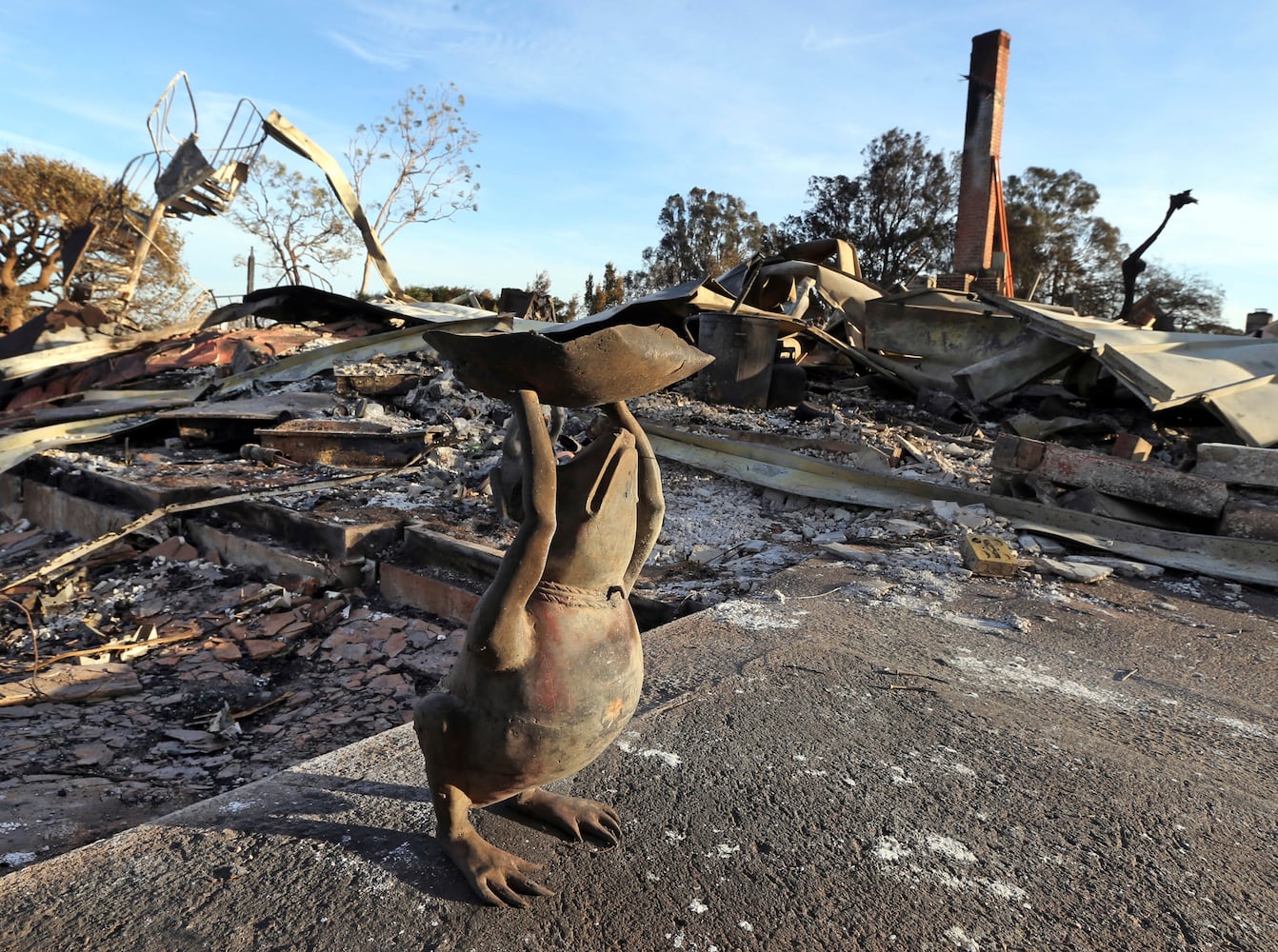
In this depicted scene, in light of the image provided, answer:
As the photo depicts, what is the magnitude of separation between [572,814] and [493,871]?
0.81 feet

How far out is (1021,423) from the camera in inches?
307

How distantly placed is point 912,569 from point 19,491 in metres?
7.24

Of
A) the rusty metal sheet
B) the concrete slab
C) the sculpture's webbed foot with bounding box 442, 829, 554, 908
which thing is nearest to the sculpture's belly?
the sculpture's webbed foot with bounding box 442, 829, 554, 908

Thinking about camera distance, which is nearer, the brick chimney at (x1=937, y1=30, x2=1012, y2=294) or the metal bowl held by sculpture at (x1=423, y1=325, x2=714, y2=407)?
the metal bowl held by sculpture at (x1=423, y1=325, x2=714, y2=407)

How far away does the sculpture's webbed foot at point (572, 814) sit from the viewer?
175cm

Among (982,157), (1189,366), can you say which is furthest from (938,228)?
(1189,366)

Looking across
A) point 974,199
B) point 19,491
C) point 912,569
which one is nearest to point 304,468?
point 19,491

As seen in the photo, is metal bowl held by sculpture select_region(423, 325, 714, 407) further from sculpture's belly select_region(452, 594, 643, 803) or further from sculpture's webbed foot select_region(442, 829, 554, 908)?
sculpture's webbed foot select_region(442, 829, 554, 908)

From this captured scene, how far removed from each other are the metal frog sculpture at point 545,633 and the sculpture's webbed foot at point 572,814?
0.13 m

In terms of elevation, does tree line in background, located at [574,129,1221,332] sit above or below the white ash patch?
above

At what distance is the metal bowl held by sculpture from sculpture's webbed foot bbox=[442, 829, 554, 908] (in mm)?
936

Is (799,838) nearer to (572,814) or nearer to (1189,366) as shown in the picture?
(572,814)

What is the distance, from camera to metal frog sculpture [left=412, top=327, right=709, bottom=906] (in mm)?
1454

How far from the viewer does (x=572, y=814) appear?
1.77 metres
